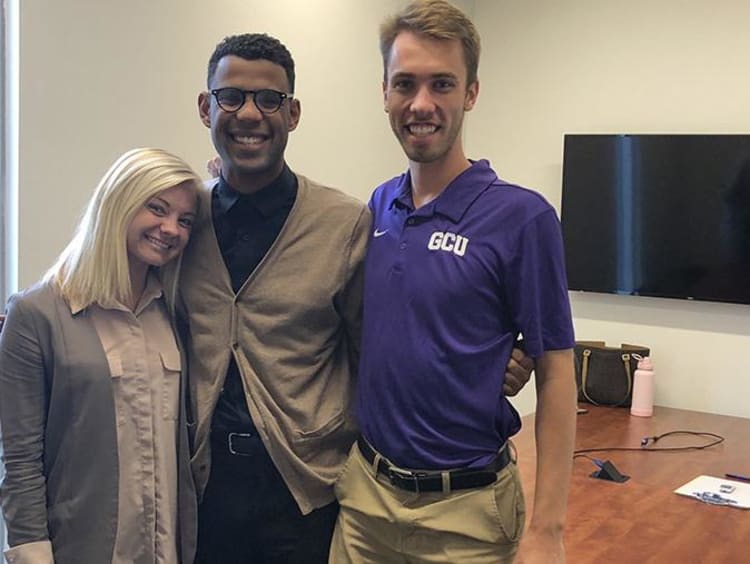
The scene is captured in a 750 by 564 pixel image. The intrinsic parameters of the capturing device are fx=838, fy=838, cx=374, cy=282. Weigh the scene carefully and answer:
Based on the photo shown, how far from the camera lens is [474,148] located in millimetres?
4375

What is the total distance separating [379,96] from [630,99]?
116 cm

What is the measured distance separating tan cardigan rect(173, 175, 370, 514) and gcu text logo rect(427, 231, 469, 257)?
0.71ft

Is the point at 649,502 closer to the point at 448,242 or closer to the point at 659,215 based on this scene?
the point at 448,242

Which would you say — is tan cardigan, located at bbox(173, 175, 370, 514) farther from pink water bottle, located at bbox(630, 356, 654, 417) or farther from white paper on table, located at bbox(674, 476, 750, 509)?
pink water bottle, located at bbox(630, 356, 654, 417)

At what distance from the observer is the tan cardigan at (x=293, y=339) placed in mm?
1587

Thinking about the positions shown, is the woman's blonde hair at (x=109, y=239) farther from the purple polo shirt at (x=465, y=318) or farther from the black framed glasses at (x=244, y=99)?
the purple polo shirt at (x=465, y=318)

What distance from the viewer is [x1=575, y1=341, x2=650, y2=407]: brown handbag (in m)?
3.68

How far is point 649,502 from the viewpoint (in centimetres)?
252

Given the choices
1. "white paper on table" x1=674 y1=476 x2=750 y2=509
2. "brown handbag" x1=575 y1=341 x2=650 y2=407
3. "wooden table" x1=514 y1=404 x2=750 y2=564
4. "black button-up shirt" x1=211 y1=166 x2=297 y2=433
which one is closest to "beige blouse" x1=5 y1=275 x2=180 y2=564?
"black button-up shirt" x1=211 y1=166 x2=297 y2=433

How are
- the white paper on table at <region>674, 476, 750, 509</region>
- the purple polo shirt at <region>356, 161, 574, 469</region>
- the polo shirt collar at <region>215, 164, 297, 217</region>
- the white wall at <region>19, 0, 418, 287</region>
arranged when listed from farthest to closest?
the white paper on table at <region>674, 476, 750, 509</region> < the white wall at <region>19, 0, 418, 287</region> < the polo shirt collar at <region>215, 164, 297, 217</region> < the purple polo shirt at <region>356, 161, 574, 469</region>

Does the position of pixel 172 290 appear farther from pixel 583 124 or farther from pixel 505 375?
pixel 583 124

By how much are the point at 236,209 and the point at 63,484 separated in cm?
61

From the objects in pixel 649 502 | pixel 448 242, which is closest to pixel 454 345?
pixel 448 242

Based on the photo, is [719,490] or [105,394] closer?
[105,394]
